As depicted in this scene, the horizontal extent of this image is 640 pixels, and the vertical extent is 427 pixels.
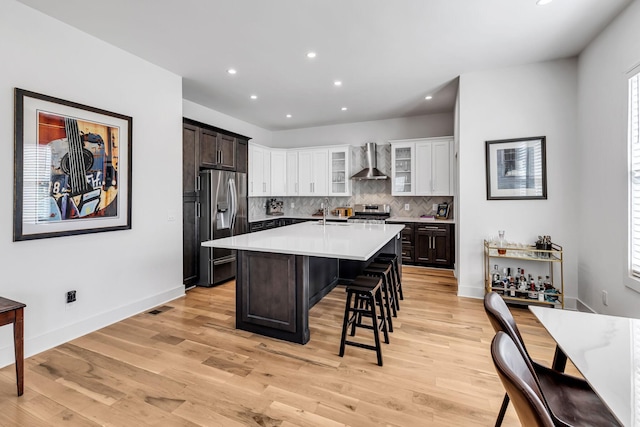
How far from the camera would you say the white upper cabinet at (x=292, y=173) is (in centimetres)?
677

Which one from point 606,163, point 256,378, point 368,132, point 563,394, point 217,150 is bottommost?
point 256,378

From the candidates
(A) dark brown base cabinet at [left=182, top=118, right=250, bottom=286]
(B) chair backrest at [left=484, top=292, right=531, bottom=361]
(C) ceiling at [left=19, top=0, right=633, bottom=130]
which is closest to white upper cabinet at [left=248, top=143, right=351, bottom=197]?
(A) dark brown base cabinet at [left=182, top=118, right=250, bottom=286]

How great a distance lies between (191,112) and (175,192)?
1.82 meters

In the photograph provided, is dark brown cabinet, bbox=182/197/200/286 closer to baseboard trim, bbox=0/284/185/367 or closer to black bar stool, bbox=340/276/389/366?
baseboard trim, bbox=0/284/185/367

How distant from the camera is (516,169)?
144 inches

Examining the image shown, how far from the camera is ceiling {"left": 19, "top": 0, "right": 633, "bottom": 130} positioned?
252 cm

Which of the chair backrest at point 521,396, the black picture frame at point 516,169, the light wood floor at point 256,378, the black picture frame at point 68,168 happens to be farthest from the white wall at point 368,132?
the chair backrest at point 521,396

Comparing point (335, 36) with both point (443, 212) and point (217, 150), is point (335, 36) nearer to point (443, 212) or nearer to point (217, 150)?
point (217, 150)

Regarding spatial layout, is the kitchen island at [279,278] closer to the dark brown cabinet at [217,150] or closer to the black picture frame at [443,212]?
the dark brown cabinet at [217,150]

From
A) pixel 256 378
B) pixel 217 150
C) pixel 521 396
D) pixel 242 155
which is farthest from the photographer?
pixel 242 155

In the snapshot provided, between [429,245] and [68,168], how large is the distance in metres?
5.17

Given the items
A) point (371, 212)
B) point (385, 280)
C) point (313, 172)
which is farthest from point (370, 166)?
point (385, 280)

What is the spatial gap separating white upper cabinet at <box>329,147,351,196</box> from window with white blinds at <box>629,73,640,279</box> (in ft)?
14.3

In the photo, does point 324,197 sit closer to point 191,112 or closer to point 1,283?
point 191,112
